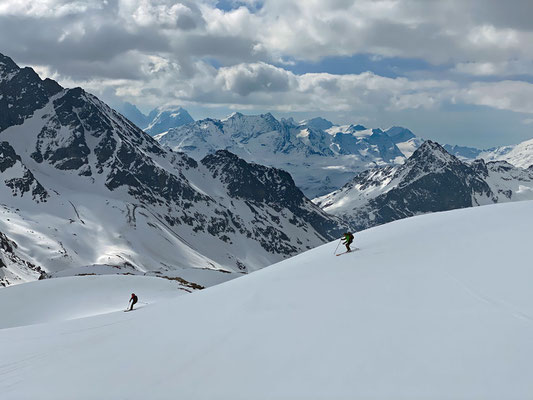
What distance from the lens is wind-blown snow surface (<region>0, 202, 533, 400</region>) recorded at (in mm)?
9258

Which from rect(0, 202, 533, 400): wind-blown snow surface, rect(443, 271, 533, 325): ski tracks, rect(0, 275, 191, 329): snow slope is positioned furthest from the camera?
rect(0, 275, 191, 329): snow slope

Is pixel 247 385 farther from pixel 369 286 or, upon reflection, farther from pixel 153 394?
pixel 369 286

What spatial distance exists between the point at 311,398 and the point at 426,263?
8.88m

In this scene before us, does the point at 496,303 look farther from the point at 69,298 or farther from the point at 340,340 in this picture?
the point at 69,298

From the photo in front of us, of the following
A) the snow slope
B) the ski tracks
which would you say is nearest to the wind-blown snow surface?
the ski tracks

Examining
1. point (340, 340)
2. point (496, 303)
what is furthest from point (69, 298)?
point (496, 303)

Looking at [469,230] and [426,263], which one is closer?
[426,263]

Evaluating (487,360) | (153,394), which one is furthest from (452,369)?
(153,394)

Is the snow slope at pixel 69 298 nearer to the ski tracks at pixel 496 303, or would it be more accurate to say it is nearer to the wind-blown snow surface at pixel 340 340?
the wind-blown snow surface at pixel 340 340

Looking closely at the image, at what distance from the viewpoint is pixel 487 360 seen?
912 centimetres

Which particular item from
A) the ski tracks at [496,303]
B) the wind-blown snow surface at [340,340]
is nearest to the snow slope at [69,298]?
the wind-blown snow surface at [340,340]

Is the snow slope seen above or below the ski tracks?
below

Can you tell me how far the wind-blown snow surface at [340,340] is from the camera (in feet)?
30.4

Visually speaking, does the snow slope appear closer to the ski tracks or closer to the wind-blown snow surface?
the wind-blown snow surface
